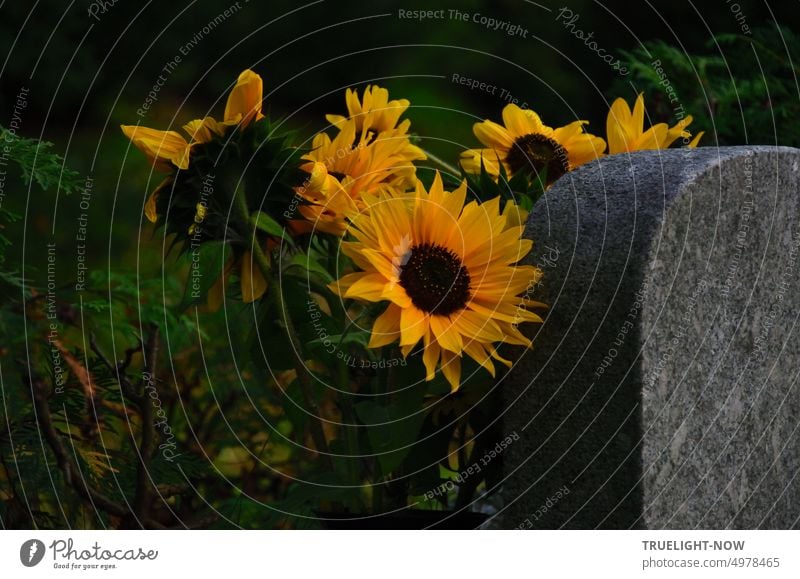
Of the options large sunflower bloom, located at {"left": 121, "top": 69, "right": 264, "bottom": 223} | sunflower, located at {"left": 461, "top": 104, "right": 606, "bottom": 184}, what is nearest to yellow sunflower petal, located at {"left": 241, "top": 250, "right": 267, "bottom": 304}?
large sunflower bloom, located at {"left": 121, "top": 69, "right": 264, "bottom": 223}

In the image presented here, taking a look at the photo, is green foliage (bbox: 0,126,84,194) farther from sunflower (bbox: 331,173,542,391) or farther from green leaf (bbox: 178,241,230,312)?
sunflower (bbox: 331,173,542,391)

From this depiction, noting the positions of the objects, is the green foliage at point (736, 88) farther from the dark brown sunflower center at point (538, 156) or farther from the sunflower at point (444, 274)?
the sunflower at point (444, 274)

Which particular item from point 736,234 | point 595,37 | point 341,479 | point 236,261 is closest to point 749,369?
point 736,234

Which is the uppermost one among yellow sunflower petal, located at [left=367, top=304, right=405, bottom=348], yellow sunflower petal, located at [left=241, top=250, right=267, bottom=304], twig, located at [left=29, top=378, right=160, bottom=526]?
yellow sunflower petal, located at [left=241, top=250, right=267, bottom=304]

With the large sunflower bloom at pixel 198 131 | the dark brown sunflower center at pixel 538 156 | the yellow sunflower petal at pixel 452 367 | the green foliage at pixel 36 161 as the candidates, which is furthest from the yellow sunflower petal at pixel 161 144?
the dark brown sunflower center at pixel 538 156

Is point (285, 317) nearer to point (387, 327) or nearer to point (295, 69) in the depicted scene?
point (387, 327)

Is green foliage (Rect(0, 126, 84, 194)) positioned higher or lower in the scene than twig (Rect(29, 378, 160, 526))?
higher

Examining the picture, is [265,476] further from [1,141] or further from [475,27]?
[475,27]
